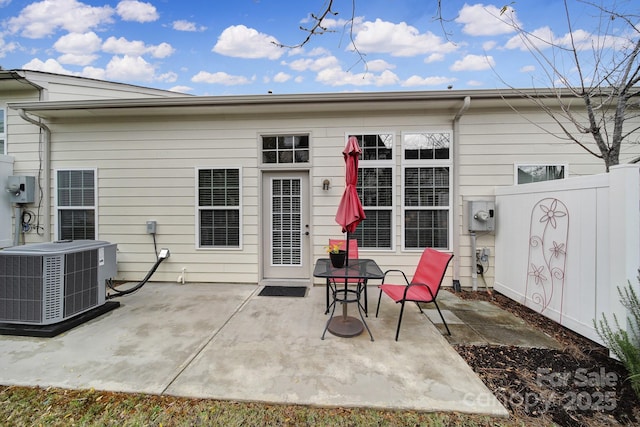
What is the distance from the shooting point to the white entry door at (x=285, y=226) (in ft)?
14.4

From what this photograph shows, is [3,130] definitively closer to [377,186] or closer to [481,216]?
[377,186]

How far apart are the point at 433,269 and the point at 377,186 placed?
1710 mm

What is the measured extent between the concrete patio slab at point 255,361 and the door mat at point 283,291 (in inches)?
24.0

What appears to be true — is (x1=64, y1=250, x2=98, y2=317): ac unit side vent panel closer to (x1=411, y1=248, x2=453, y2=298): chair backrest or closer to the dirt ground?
(x1=411, y1=248, x2=453, y2=298): chair backrest

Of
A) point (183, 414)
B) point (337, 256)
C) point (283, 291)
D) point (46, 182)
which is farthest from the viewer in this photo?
point (46, 182)

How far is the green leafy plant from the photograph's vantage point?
1.86m

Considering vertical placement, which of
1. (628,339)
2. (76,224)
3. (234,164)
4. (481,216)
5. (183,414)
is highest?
(234,164)

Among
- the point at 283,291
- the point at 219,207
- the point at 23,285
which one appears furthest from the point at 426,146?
the point at 23,285

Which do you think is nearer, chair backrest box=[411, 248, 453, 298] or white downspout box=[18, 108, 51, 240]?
chair backrest box=[411, 248, 453, 298]

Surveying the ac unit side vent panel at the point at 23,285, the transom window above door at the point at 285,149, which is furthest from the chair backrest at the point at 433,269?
the ac unit side vent panel at the point at 23,285

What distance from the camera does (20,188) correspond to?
14.3 ft

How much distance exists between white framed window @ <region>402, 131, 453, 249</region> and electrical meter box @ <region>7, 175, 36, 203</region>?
256 inches

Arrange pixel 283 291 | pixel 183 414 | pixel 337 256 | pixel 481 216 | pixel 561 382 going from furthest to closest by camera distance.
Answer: pixel 283 291, pixel 481 216, pixel 337 256, pixel 561 382, pixel 183 414

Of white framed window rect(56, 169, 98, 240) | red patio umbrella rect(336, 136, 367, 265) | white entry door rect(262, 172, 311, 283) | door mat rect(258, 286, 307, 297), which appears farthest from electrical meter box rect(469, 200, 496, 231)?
white framed window rect(56, 169, 98, 240)
